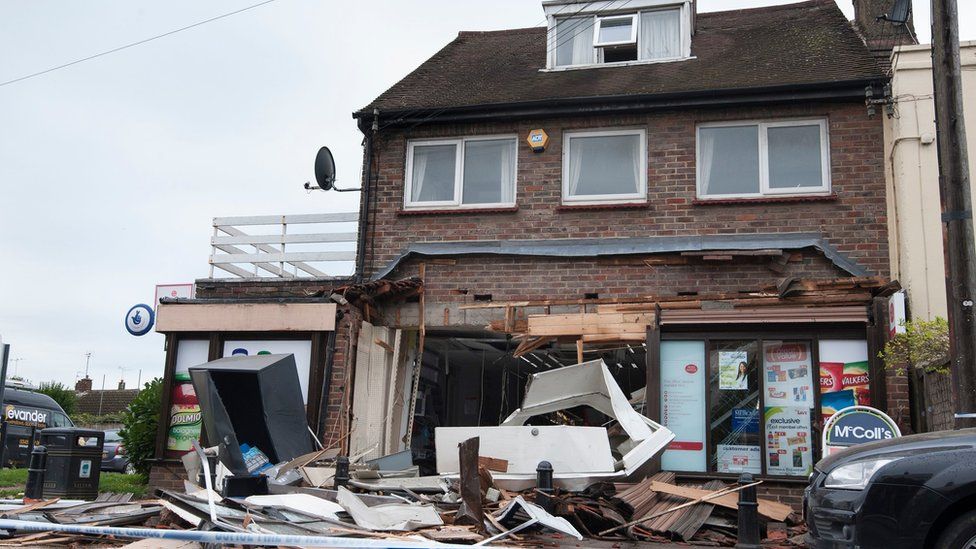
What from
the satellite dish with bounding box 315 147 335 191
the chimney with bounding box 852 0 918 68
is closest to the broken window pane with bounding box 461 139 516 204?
the satellite dish with bounding box 315 147 335 191

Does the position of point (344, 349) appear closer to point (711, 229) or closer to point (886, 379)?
point (711, 229)

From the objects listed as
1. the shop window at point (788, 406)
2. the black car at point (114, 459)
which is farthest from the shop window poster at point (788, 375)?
the black car at point (114, 459)

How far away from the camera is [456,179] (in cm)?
1442

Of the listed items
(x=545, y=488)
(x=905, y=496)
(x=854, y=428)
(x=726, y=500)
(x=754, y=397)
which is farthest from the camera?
(x=754, y=397)

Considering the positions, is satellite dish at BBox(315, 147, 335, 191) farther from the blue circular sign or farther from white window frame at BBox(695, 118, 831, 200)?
white window frame at BBox(695, 118, 831, 200)

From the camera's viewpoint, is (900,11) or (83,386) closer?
(900,11)

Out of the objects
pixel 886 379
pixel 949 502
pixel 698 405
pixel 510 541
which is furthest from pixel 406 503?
pixel 886 379

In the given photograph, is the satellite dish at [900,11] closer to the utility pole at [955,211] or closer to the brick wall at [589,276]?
the utility pole at [955,211]

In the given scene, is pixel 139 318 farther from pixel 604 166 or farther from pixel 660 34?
pixel 660 34

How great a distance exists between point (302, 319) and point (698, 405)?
20.1 feet

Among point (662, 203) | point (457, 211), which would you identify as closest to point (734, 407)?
point (662, 203)

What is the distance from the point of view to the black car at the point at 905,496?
575 centimetres

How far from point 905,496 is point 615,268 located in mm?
7614

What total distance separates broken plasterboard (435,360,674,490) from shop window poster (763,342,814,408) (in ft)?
5.84
